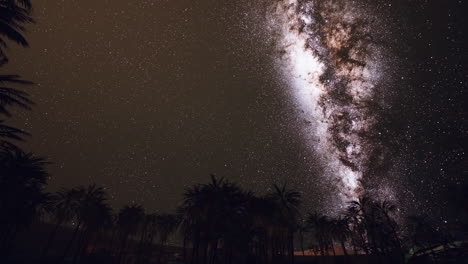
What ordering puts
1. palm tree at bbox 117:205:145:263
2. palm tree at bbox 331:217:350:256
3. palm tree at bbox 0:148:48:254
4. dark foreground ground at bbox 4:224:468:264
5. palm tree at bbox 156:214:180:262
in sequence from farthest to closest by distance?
palm tree at bbox 156:214:180:262 → palm tree at bbox 331:217:350:256 → palm tree at bbox 117:205:145:263 → dark foreground ground at bbox 4:224:468:264 → palm tree at bbox 0:148:48:254

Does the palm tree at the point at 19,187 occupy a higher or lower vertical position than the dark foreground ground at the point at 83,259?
higher

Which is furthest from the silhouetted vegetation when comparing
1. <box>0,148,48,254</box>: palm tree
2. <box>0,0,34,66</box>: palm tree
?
<box>0,0,34,66</box>: palm tree

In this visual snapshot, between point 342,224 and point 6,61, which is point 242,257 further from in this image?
point 6,61

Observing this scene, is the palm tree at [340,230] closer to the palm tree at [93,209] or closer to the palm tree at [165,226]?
the palm tree at [165,226]

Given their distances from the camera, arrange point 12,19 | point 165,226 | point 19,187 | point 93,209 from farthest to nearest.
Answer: point 165,226
point 93,209
point 19,187
point 12,19

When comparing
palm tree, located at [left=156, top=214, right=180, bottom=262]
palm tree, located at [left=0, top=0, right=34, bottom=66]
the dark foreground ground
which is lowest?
the dark foreground ground

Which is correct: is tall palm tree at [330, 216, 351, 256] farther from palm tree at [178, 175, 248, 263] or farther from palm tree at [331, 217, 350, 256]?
palm tree at [178, 175, 248, 263]

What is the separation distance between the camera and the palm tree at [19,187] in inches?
1073

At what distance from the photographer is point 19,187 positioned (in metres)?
30.2

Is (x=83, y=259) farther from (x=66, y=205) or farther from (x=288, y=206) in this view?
(x=288, y=206)

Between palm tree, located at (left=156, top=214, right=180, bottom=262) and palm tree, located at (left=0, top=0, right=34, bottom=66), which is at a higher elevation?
palm tree, located at (left=0, top=0, right=34, bottom=66)

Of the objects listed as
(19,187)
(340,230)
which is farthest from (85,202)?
(340,230)

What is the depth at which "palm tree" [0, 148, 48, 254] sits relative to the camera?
2725cm

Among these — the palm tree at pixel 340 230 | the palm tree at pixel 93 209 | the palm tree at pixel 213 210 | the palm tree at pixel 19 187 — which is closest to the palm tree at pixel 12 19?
the palm tree at pixel 19 187
